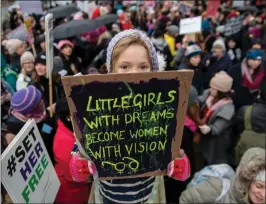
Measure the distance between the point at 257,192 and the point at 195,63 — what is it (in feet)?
9.32

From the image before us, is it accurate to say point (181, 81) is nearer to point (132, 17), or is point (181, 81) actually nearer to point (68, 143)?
point (68, 143)

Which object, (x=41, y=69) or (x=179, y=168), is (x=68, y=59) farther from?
(x=179, y=168)

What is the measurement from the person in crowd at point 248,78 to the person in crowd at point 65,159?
2584mm

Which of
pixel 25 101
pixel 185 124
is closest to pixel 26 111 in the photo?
pixel 25 101

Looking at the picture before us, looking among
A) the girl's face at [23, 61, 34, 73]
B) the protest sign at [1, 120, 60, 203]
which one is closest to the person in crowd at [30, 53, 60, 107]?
the girl's face at [23, 61, 34, 73]

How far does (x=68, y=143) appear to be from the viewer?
8.75 feet

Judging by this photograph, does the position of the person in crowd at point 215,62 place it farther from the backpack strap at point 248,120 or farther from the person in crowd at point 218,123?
the backpack strap at point 248,120

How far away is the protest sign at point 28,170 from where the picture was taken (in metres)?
1.91

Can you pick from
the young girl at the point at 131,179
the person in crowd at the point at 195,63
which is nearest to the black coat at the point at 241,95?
the person in crowd at the point at 195,63

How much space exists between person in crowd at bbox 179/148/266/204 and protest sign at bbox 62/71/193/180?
101 cm

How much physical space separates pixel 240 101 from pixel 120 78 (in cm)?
356

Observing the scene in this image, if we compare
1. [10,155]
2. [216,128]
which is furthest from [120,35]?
[216,128]

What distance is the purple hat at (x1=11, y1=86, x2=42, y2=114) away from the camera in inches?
115

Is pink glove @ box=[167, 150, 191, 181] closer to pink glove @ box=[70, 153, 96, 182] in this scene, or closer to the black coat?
pink glove @ box=[70, 153, 96, 182]
